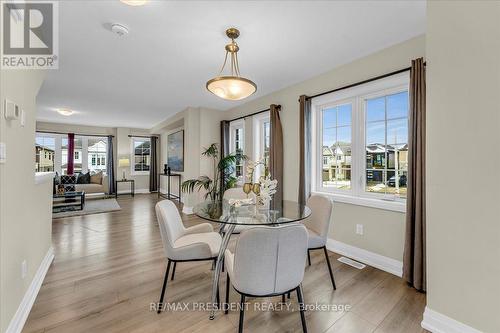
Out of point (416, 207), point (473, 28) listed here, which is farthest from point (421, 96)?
point (416, 207)

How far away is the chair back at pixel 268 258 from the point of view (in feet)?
4.26

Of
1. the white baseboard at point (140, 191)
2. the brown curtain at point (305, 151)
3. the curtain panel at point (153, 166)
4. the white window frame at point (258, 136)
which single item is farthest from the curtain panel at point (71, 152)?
the brown curtain at point (305, 151)

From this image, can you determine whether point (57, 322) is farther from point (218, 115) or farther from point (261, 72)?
point (218, 115)

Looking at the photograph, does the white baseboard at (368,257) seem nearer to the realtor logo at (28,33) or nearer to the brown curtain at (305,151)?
the brown curtain at (305,151)

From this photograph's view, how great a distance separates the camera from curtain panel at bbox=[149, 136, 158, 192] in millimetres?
8695

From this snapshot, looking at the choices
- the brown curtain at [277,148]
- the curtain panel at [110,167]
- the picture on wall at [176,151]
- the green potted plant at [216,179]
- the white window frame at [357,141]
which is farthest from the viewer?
the curtain panel at [110,167]

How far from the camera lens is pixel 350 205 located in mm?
A: 2961

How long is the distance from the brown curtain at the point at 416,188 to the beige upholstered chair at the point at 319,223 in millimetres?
771

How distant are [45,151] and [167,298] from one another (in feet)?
26.4

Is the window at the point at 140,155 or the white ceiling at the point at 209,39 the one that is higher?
the white ceiling at the point at 209,39

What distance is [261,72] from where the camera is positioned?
328 cm

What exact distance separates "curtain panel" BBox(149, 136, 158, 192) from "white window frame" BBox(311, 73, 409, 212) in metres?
7.07

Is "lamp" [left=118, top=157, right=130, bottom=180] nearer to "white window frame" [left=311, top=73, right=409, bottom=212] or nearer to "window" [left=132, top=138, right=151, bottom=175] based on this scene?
"window" [left=132, top=138, right=151, bottom=175]

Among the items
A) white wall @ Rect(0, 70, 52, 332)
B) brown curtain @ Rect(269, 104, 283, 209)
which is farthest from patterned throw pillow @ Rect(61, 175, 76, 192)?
brown curtain @ Rect(269, 104, 283, 209)
